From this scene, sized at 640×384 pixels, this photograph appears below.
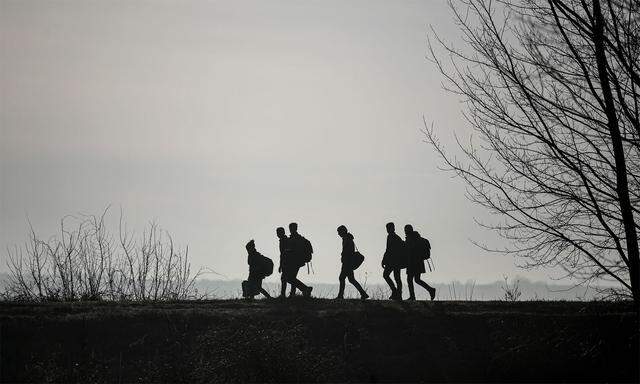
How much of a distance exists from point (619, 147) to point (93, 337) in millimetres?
9718

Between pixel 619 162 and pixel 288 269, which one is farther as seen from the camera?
pixel 288 269

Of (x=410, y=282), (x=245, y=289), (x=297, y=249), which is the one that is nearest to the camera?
(x=297, y=249)

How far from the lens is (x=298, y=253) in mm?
18812

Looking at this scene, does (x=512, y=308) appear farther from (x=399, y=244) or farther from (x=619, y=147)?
(x=619, y=147)

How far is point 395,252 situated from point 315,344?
513cm

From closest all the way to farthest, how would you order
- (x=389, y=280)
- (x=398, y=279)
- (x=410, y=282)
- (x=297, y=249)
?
(x=297, y=249), (x=398, y=279), (x=410, y=282), (x=389, y=280)

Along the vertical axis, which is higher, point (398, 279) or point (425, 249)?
point (425, 249)

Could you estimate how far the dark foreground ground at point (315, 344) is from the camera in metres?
13.4

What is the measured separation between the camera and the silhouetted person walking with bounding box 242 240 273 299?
64.4ft

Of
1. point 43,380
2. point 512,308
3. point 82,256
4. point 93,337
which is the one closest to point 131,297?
point 82,256

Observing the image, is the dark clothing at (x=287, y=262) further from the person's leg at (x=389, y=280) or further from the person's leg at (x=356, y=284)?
the person's leg at (x=389, y=280)

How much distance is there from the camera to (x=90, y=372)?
13547mm

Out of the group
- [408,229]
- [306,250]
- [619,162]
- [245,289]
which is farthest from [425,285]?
[619,162]

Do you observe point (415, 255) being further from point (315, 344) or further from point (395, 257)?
point (315, 344)
